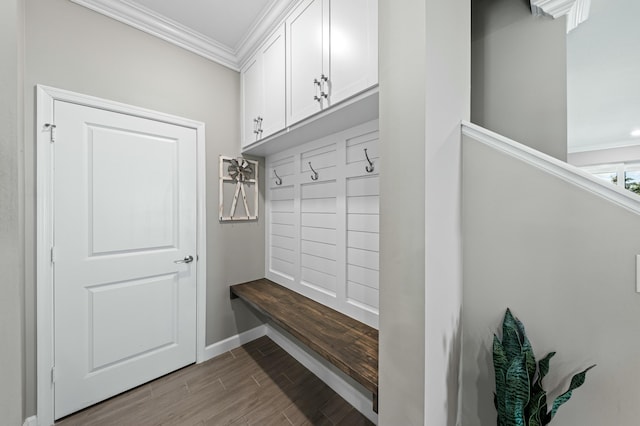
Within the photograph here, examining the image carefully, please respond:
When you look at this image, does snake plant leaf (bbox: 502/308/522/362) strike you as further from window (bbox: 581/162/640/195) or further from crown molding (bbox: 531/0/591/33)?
window (bbox: 581/162/640/195)

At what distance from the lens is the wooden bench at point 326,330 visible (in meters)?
1.19

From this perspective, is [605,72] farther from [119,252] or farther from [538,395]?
[119,252]

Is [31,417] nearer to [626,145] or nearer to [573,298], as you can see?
[573,298]

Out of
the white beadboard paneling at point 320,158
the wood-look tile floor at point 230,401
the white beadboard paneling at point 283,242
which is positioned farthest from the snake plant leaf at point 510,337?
the white beadboard paneling at point 283,242

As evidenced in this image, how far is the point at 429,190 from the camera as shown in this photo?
872 millimetres

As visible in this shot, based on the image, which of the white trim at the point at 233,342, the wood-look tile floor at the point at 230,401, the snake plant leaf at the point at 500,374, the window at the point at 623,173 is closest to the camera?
the snake plant leaf at the point at 500,374

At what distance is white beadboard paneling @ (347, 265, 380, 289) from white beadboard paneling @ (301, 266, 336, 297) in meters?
0.19

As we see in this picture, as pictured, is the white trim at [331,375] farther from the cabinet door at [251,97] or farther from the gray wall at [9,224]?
the cabinet door at [251,97]

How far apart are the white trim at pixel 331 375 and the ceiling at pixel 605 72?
113 inches

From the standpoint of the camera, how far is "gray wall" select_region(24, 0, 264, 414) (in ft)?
4.72

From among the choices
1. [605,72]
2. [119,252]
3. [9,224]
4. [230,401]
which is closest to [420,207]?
Result: [9,224]

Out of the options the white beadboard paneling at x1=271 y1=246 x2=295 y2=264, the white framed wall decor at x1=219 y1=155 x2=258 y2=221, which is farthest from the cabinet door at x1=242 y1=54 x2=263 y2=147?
the white beadboard paneling at x1=271 y1=246 x2=295 y2=264

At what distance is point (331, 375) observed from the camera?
1.80m

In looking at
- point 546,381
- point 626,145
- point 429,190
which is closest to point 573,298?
point 546,381
